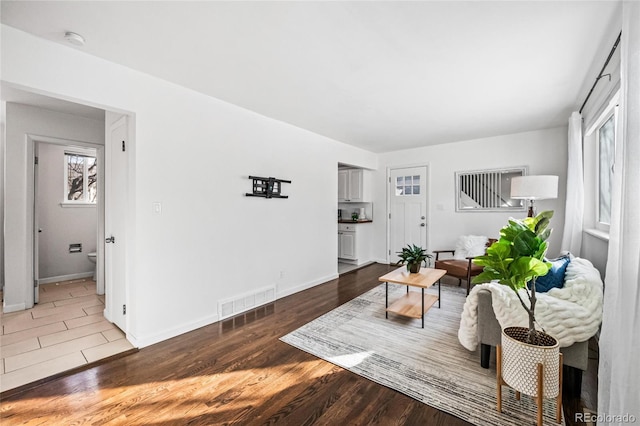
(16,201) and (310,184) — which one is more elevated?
(310,184)

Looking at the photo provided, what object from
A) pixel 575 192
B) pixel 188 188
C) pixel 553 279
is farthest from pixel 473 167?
pixel 188 188

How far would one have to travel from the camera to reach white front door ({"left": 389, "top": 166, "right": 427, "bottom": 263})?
18.1 ft

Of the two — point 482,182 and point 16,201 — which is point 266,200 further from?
point 482,182

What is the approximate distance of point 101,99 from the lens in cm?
225

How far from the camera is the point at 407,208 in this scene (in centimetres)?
570

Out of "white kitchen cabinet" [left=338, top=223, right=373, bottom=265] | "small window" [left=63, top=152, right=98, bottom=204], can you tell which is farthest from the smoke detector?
"white kitchen cabinet" [left=338, top=223, right=373, bottom=265]

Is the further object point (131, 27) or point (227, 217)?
point (227, 217)

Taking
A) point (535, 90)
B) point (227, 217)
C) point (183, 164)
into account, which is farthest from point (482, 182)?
point (183, 164)

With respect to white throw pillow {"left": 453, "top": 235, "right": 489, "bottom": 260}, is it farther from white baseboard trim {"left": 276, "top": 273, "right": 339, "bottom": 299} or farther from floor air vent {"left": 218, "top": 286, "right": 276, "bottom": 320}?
floor air vent {"left": 218, "top": 286, "right": 276, "bottom": 320}

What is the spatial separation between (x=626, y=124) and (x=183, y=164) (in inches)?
123

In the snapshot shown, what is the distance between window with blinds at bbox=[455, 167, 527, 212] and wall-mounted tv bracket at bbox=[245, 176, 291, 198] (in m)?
3.33

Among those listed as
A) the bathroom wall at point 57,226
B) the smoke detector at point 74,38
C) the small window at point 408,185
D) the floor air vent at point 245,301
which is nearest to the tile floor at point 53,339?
the floor air vent at point 245,301

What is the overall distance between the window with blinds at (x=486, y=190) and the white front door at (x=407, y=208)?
657 mm

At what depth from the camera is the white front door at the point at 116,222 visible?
2629 millimetres
